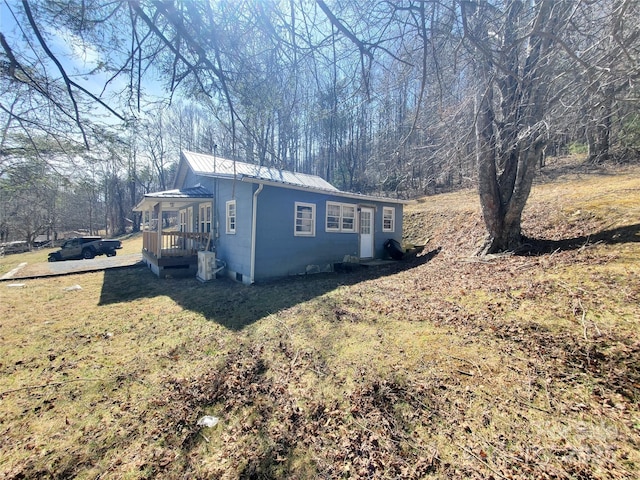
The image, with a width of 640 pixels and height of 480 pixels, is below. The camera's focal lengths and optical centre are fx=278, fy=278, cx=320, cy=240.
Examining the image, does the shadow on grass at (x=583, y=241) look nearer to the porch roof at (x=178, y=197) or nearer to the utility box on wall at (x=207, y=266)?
the utility box on wall at (x=207, y=266)

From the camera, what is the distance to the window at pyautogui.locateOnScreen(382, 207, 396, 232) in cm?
1253

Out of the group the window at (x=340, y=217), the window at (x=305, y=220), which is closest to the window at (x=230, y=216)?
the window at (x=305, y=220)

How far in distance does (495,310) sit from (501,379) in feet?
5.43

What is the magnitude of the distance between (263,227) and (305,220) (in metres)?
1.66

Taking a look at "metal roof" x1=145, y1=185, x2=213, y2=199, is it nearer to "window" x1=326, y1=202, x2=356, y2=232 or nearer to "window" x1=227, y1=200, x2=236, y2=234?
"window" x1=227, y1=200, x2=236, y2=234

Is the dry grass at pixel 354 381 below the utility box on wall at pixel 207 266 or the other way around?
below

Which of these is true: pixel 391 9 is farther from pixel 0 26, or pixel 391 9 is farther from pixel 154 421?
pixel 154 421

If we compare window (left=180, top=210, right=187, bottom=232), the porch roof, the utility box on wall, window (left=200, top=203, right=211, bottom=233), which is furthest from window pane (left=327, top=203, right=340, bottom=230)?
window (left=180, top=210, right=187, bottom=232)

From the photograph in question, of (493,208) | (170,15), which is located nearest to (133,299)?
(170,15)

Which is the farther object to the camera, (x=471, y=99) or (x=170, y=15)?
(x=471, y=99)

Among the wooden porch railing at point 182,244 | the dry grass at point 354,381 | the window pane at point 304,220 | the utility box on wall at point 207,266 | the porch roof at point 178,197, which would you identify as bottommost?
the dry grass at point 354,381

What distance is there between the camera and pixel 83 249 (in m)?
16.1

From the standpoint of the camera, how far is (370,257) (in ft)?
39.1

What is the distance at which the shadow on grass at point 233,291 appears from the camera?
5836 millimetres
